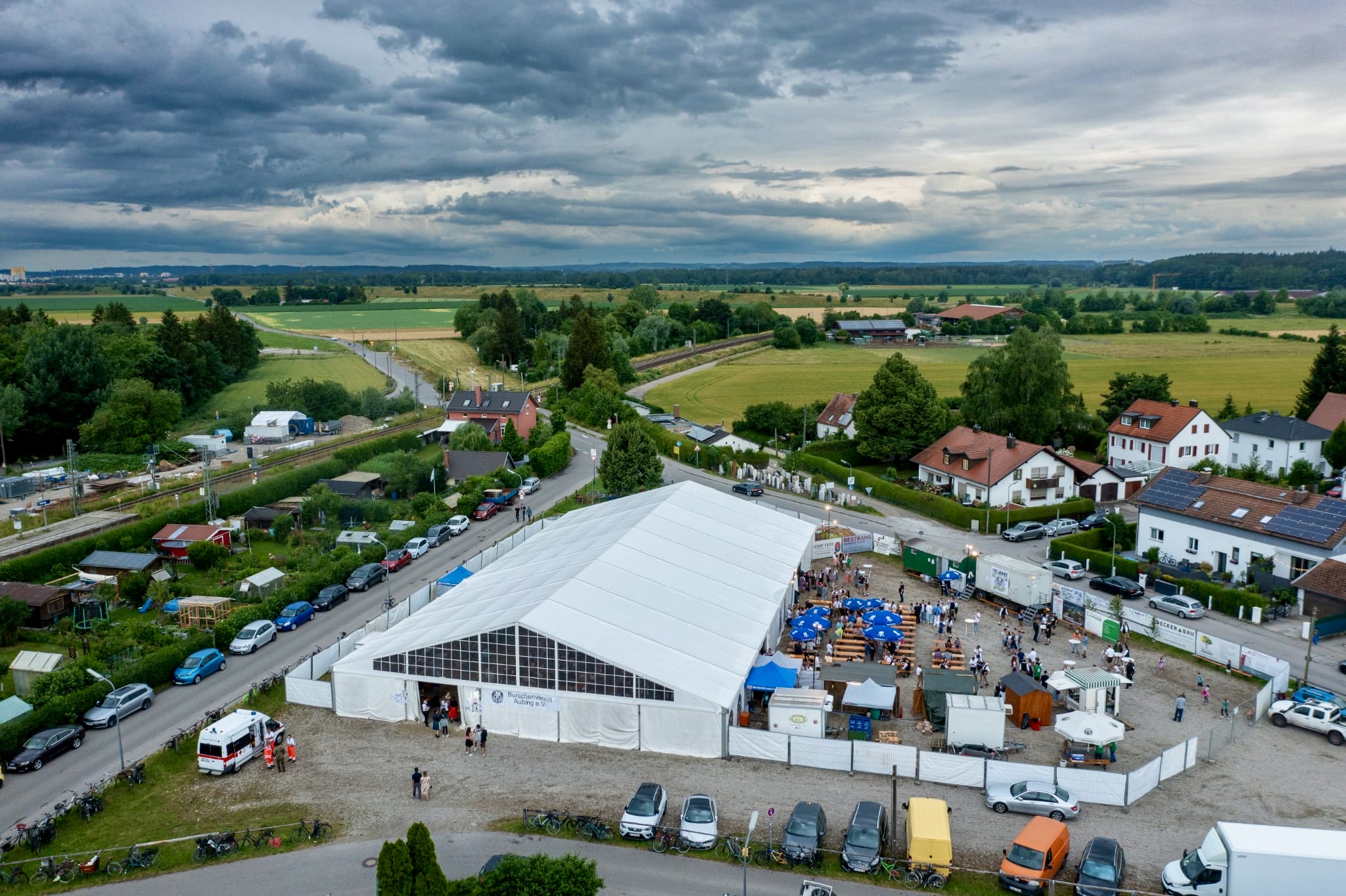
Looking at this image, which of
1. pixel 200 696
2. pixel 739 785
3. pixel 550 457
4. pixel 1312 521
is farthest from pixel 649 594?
pixel 550 457

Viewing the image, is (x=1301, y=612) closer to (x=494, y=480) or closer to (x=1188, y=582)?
(x=1188, y=582)

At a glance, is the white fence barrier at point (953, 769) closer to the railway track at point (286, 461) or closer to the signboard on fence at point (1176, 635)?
the signboard on fence at point (1176, 635)

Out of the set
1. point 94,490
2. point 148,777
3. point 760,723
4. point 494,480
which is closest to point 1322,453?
point 760,723

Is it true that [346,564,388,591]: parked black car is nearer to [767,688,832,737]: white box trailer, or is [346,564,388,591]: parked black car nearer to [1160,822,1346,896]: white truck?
[767,688,832,737]: white box trailer

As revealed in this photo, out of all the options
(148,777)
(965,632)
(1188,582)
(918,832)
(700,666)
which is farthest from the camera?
(1188,582)

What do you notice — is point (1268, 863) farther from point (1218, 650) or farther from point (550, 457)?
point (550, 457)
